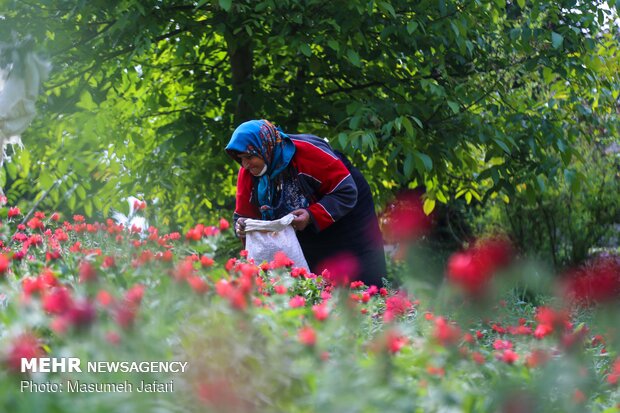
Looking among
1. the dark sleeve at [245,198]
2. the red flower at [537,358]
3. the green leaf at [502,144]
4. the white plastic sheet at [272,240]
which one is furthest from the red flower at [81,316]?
the green leaf at [502,144]

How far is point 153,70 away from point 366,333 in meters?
4.76

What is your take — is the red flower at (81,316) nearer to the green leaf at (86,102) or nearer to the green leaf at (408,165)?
the green leaf at (408,165)

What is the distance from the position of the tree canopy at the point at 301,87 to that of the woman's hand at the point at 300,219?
1.14 metres

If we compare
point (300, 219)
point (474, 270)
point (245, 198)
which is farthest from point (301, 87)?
point (474, 270)

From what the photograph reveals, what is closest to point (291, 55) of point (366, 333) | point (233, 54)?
point (233, 54)

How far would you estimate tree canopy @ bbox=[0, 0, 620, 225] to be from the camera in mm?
5730

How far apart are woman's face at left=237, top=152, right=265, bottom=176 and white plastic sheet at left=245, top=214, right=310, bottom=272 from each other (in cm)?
29

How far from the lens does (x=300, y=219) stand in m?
4.36

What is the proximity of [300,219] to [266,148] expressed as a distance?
404 mm

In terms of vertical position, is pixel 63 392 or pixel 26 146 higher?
pixel 26 146

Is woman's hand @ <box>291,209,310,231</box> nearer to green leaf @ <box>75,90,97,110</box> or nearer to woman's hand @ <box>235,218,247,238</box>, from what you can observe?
woman's hand @ <box>235,218,247,238</box>

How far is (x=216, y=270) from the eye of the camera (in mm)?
2434

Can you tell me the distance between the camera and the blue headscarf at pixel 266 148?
4.43 metres

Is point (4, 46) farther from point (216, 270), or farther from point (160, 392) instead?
point (160, 392)
